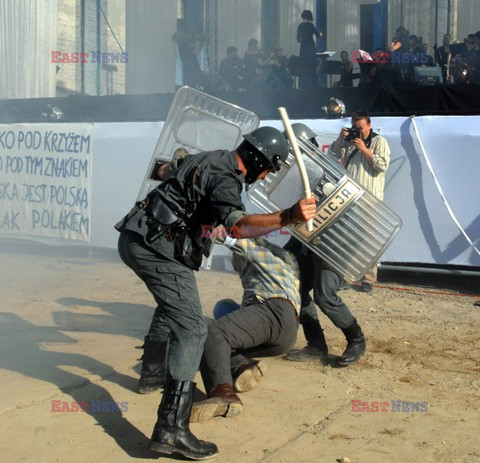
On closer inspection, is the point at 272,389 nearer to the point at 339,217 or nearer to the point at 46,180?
the point at 339,217

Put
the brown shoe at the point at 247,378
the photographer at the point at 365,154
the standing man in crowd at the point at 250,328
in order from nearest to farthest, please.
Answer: the standing man in crowd at the point at 250,328 < the brown shoe at the point at 247,378 < the photographer at the point at 365,154

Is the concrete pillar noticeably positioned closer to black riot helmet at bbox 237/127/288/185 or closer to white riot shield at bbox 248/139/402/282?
white riot shield at bbox 248/139/402/282

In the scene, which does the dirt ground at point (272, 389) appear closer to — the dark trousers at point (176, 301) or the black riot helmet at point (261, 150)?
the dark trousers at point (176, 301)

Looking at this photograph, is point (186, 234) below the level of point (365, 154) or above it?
below

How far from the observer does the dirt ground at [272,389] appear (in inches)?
152

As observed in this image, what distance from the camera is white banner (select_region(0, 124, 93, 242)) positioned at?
10414 millimetres

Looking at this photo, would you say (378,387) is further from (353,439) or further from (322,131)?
(322,131)

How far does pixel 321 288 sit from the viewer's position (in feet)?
17.2

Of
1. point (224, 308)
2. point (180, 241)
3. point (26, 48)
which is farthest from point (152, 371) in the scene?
point (26, 48)

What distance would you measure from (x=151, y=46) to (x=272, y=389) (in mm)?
12744

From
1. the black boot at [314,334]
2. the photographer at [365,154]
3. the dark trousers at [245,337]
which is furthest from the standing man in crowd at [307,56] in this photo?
the dark trousers at [245,337]

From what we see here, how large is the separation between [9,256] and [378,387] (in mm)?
6726

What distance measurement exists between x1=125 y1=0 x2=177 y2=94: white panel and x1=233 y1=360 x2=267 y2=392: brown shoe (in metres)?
11.0

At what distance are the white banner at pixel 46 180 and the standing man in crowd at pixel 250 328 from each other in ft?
19.0
